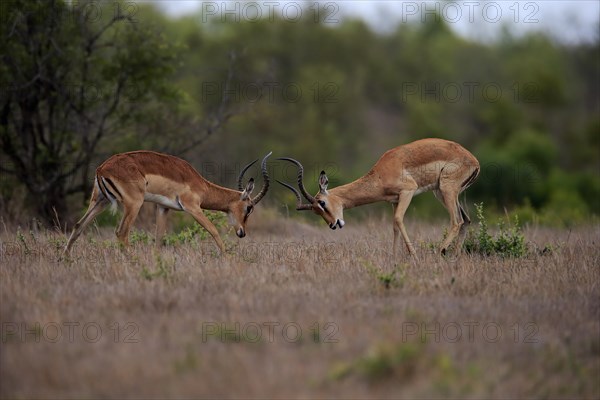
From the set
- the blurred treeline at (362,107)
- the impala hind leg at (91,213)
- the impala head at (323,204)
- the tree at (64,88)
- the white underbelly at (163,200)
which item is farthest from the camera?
the blurred treeline at (362,107)

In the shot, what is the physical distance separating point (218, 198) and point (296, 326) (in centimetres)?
538

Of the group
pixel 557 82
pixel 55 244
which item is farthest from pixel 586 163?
pixel 55 244

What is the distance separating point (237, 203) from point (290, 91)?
36.7 m

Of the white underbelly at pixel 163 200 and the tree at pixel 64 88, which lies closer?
the white underbelly at pixel 163 200

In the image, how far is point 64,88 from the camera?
15.5 metres

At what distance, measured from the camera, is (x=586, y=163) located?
160ft

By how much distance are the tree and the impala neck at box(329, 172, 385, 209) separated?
238 inches

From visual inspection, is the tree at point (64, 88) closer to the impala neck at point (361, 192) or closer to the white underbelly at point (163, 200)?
the white underbelly at point (163, 200)

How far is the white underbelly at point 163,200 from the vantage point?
1081 cm

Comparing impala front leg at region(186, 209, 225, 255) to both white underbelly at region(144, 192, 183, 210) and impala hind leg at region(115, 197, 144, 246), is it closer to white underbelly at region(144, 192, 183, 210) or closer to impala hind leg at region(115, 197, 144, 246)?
white underbelly at region(144, 192, 183, 210)

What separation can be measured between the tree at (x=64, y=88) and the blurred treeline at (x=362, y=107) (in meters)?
0.11

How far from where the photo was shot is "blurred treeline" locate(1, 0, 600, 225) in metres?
16.9

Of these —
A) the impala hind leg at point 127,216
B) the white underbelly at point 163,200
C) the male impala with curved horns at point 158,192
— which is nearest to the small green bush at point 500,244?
the male impala with curved horns at point 158,192

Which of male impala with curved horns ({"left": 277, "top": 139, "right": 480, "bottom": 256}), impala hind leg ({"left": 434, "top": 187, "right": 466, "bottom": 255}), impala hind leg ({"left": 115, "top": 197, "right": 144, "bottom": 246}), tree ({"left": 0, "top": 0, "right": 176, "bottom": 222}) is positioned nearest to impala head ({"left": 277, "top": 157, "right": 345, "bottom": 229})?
male impala with curved horns ({"left": 277, "top": 139, "right": 480, "bottom": 256})
